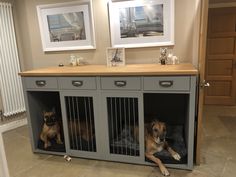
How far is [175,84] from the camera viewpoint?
198 centimetres

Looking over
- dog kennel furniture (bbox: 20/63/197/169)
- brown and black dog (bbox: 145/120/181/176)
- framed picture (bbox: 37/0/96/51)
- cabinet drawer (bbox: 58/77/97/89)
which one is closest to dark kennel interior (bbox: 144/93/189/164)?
dog kennel furniture (bbox: 20/63/197/169)

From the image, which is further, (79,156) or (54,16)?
(54,16)

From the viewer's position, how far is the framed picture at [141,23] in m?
2.52

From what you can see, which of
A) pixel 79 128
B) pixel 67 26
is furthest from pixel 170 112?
pixel 67 26

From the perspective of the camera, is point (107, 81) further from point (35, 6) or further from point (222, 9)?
point (222, 9)

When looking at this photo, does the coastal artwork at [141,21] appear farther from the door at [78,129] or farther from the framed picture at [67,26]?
the door at [78,129]

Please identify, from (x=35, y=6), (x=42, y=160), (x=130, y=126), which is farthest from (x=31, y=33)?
(x=130, y=126)

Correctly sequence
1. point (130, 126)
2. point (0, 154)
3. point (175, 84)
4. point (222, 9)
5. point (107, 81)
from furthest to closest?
point (222, 9) < point (130, 126) < point (107, 81) < point (175, 84) < point (0, 154)

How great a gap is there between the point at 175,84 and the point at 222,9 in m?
2.82

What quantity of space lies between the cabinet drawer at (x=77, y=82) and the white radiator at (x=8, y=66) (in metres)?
1.33

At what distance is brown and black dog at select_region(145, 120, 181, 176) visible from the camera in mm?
2227

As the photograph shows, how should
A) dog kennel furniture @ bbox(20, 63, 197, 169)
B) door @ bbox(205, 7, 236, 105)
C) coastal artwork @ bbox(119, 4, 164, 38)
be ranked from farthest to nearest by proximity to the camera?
door @ bbox(205, 7, 236, 105)
coastal artwork @ bbox(119, 4, 164, 38)
dog kennel furniture @ bbox(20, 63, 197, 169)

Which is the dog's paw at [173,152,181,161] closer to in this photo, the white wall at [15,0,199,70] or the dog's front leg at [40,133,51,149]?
the white wall at [15,0,199,70]

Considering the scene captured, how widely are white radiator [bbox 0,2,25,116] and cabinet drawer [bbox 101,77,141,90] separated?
1794 mm
